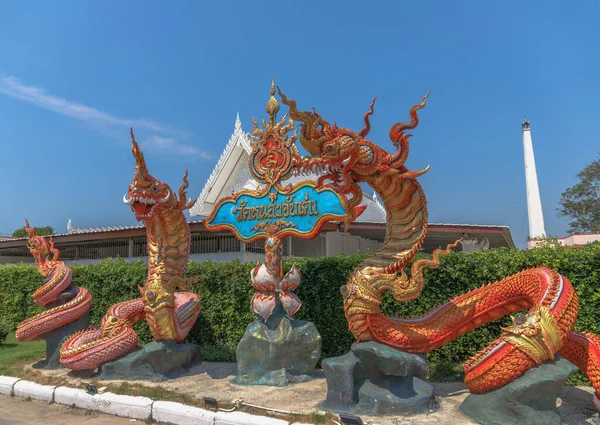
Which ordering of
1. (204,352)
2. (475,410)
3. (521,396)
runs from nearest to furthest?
(521,396)
(475,410)
(204,352)

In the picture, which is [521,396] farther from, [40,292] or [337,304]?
[40,292]

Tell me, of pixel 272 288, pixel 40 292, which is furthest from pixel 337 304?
pixel 40 292

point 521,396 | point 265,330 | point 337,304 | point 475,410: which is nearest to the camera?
point 521,396

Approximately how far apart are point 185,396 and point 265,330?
1.28m

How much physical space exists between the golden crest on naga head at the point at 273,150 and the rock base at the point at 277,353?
1.99m

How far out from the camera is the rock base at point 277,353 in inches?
233

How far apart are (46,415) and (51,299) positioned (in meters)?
2.61

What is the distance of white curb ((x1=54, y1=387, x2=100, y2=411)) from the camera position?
5340mm

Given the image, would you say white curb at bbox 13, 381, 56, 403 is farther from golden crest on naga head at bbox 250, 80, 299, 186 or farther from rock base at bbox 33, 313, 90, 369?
golden crest on naga head at bbox 250, 80, 299, 186

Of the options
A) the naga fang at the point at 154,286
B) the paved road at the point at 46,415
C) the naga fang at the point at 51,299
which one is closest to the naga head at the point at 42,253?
the naga fang at the point at 51,299

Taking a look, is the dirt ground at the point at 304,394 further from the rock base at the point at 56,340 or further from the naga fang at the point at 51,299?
the naga fang at the point at 51,299

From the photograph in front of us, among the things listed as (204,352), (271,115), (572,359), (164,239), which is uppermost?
(271,115)

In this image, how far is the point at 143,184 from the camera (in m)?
6.27

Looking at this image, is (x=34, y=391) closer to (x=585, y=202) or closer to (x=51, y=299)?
(x=51, y=299)
